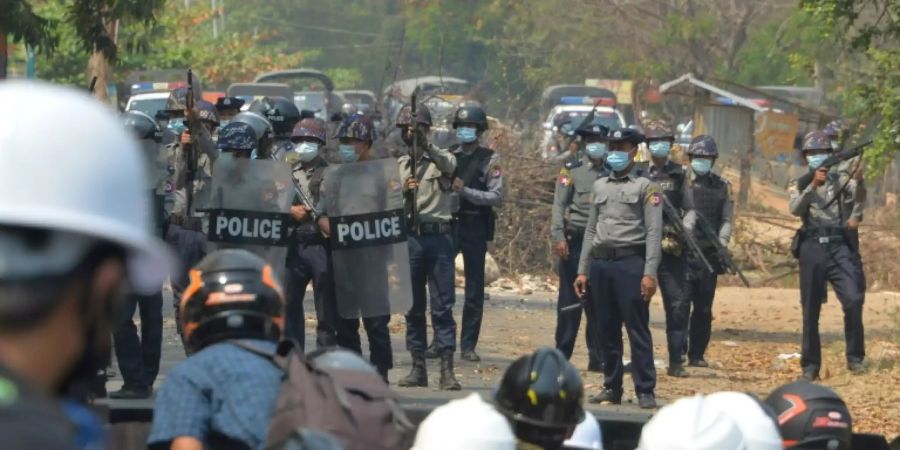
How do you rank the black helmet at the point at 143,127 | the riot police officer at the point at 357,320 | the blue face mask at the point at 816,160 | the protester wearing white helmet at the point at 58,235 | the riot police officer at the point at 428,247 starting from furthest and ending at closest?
the blue face mask at the point at 816,160, the riot police officer at the point at 428,247, the black helmet at the point at 143,127, the riot police officer at the point at 357,320, the protester wearing white helmet at the point at 58,235

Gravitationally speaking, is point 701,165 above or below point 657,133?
below

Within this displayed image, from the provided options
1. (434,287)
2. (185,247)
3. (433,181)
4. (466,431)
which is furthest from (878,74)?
(466,431)

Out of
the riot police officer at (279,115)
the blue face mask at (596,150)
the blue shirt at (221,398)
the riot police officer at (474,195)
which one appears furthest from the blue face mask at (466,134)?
the blue shirt at (221,398)

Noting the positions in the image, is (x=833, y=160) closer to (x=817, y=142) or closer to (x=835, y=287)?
(x=817, y=142)

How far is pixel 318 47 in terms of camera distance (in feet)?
210

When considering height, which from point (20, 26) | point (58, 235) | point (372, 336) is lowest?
point (372, 336)

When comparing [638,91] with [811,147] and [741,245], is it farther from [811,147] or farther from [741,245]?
[811,147]

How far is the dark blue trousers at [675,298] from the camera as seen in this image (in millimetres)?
13242

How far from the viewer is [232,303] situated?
4473mm

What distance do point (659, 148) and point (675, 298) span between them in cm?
111

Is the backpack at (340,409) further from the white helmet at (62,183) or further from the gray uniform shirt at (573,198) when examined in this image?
the gray uniform shirt at (573,198)

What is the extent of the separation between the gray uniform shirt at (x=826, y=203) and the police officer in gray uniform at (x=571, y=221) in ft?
5.03

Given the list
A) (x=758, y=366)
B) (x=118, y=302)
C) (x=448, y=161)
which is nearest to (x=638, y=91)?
(x=758, y=366)

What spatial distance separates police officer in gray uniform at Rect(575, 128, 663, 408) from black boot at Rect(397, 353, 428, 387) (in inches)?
42.3
